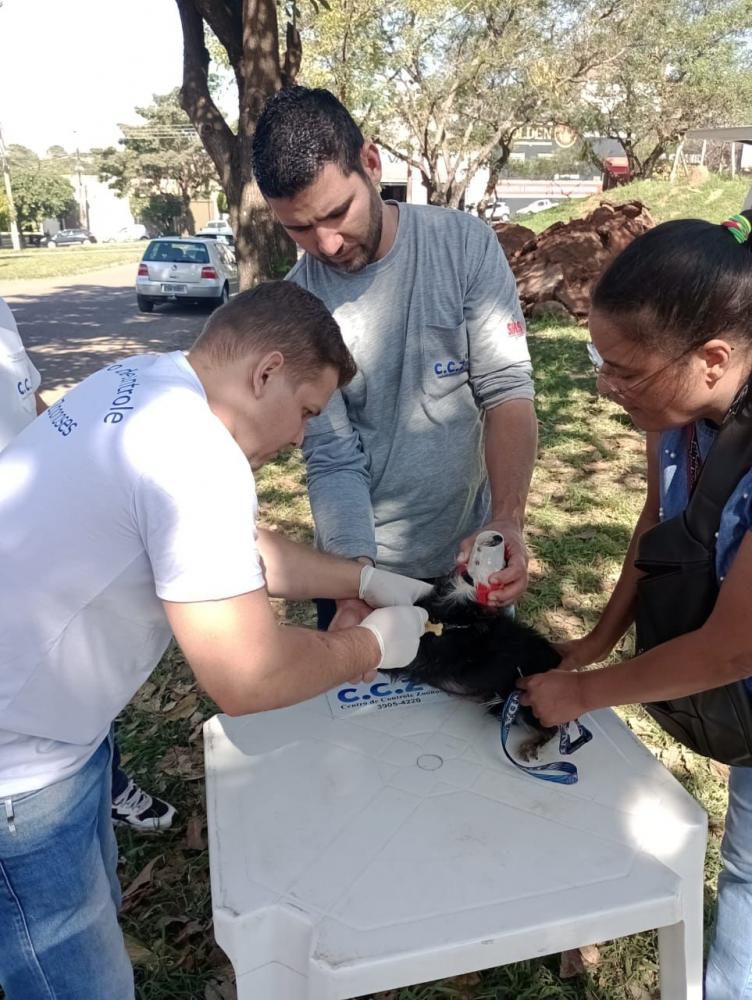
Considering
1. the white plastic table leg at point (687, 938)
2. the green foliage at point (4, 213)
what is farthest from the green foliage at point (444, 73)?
the green foliage at point (4, 213)

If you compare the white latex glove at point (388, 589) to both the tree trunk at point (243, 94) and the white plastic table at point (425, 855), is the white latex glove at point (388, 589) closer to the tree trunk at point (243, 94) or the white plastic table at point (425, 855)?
the white plastic table at point (425, 855)

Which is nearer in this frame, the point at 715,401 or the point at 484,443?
the point at 715,401

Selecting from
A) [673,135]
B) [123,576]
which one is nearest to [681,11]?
[673,135]

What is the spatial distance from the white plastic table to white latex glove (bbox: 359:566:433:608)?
1.20ft

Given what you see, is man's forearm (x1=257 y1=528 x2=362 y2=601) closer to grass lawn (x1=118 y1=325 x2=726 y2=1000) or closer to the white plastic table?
the white plastic table

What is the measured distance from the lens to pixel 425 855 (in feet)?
4.41

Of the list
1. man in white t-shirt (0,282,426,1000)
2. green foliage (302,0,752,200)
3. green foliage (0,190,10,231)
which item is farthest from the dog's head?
green foliage (0,190,10,231)

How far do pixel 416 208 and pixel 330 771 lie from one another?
4.68 ft

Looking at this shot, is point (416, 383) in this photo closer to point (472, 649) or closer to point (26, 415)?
point (472, 649)

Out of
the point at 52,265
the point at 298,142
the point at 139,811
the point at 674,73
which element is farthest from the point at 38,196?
the point at 298,142

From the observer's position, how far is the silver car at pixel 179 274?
14.6 m

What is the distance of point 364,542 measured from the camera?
6.84 feet

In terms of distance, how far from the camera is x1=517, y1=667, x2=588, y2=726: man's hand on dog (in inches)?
60.4

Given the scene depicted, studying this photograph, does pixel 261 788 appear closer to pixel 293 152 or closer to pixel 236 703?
pixel 236 703
